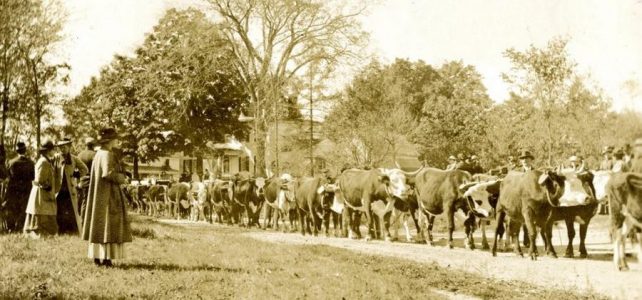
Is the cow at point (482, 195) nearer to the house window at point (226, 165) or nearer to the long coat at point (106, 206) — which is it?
the long coat at point (106, 206)

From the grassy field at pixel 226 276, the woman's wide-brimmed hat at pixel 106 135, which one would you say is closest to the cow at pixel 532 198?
the grassy field at pixel 226 276

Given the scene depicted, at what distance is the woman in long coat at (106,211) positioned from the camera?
10.0 metres

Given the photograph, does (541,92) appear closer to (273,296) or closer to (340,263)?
(340,263)

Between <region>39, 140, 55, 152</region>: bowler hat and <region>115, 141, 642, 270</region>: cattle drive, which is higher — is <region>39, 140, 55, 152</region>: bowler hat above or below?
above

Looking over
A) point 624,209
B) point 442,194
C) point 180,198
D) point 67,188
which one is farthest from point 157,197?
point 624,209

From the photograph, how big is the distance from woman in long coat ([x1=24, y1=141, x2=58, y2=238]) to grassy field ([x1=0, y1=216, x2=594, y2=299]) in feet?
3.17

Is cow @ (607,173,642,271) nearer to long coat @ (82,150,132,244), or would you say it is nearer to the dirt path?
the dirt path

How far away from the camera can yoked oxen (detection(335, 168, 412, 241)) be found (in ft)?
58.5

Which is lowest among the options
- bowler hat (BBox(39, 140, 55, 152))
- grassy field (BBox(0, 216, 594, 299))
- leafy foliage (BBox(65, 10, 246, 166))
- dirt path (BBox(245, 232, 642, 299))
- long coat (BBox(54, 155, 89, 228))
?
dirt path (BBox(245, 232, 642, 299))

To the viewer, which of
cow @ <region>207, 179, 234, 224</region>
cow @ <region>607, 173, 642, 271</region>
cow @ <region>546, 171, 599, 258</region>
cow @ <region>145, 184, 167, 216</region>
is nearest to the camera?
cow @ <region>607, 173, 642, 271</region>

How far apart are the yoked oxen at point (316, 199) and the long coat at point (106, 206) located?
10565 mm

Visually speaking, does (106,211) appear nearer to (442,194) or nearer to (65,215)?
(65,215)

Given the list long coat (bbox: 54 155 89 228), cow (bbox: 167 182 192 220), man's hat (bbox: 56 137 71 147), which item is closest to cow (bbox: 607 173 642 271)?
long coat (bbox: 54 155 89 228)

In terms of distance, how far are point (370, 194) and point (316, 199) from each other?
2741 millimetres
